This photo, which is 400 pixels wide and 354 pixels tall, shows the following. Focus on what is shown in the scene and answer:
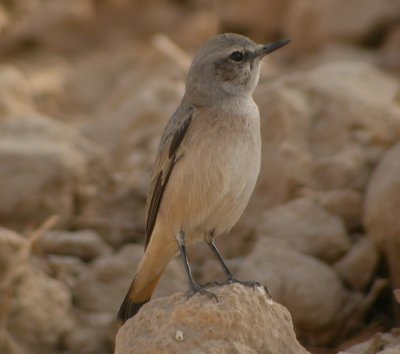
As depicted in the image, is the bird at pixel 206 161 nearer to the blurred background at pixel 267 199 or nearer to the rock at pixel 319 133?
the blurred background at pixel 267 199

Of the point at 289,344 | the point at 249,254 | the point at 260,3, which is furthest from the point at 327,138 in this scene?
the point at 260,3

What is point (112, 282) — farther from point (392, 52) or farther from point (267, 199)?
point (392, 52)

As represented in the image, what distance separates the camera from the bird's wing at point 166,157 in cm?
753

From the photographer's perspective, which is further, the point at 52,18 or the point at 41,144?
the point at 52,18

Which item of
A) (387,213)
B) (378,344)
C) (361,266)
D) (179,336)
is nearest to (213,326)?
(179,336)

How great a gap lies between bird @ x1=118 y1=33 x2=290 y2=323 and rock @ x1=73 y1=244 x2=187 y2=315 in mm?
1403

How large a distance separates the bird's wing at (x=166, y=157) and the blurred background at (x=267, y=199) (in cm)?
116

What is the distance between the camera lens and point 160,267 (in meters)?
7.93

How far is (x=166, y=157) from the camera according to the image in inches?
302

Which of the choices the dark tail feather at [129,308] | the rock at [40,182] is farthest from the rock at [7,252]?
the rock at [40,182]

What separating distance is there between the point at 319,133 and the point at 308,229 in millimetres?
1379

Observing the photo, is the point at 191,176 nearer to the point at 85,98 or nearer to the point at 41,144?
the point at 41,144

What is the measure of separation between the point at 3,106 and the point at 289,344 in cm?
752

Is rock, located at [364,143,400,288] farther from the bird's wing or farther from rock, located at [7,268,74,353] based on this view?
rock, located at [7,268,74,353]
